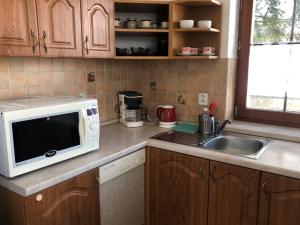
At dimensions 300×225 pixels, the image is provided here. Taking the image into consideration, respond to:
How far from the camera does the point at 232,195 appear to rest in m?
1.61

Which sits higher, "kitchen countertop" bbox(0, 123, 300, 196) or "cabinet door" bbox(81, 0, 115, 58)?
"cabinet door" bbox(81, 0, 115, 58)

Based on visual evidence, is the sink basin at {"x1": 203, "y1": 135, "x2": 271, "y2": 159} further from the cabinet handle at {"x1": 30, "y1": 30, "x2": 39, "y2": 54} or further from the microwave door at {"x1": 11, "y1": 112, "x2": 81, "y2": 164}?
the cabinet handle at {"x1": 30, "y1": 30, "x2": 39, "y2": 54}

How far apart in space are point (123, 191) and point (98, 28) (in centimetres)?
111

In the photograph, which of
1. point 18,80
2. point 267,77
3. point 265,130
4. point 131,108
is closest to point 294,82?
point 267,77

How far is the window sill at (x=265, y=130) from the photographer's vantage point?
1.86 metres

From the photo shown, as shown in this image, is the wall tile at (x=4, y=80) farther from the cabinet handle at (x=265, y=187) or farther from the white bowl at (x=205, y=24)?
the cabinet handle at (x=265, y=187)

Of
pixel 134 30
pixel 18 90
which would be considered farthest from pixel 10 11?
pixel 134 30

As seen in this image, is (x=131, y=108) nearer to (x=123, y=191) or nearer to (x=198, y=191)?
(x=123, y=191)

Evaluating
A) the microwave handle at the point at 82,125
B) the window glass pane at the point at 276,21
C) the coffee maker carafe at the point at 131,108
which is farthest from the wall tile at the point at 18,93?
the window glass pane at the point at 276,21

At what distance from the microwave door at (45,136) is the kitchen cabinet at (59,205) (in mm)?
184

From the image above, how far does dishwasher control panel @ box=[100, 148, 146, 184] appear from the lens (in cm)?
158

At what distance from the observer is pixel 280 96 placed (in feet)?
6.79

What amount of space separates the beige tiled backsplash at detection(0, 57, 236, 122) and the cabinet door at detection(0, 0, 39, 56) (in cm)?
30

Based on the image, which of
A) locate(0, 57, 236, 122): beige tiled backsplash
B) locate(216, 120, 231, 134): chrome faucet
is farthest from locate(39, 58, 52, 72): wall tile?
locate(216, 120, 231, 134): chrome faucet
